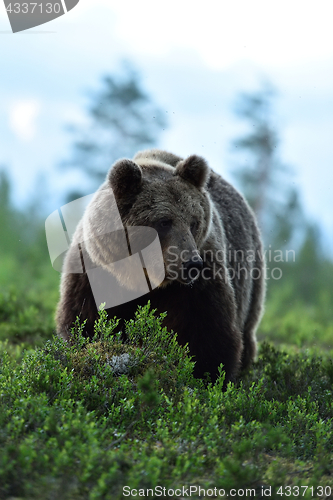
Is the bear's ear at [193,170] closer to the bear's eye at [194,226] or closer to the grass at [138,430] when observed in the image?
the bear's eye at [194,226]

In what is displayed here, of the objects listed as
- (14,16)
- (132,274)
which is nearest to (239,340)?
(132,274)

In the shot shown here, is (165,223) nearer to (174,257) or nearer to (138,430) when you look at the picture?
(174,257)

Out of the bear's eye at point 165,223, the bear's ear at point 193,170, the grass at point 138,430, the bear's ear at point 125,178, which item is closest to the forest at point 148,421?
the grass at point 138,430

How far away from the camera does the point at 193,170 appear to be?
504cm

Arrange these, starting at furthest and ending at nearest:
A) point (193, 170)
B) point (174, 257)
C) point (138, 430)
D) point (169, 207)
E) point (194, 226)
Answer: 1. point (193, 170)
2. point (194, 226)
3. point (169, 207)
4. point (174, 257)
5. point (138, 430)

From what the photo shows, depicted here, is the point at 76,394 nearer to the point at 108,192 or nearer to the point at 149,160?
the point at 108,192

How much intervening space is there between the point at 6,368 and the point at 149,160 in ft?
8.82

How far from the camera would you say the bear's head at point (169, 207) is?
454 cm

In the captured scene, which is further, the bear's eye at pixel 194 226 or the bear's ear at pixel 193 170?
the bear's ear at pixel 193 170

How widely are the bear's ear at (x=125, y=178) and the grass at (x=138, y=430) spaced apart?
3.89 ft

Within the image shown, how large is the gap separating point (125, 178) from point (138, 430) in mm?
2308

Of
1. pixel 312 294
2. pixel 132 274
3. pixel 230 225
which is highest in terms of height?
pixel 132 274

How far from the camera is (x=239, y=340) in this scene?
516cm

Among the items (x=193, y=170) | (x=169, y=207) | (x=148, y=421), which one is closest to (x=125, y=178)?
(x=169, y=207)
